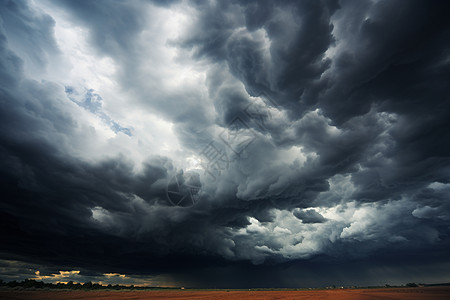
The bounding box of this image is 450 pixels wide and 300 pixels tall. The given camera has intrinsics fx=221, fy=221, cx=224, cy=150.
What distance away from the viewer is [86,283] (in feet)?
375

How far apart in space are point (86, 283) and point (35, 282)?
23.0 m

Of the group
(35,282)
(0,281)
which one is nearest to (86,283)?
(35,282)

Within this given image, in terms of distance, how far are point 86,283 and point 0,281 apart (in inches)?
1382

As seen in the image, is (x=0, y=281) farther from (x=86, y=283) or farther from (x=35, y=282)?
(x=86, y=283)

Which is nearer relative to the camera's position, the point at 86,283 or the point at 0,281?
the point at 0,281

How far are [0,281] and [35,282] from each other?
65.4ft

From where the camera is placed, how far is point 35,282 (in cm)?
9781

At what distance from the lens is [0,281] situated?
334 ft

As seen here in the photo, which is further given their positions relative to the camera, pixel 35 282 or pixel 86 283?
pixel 86 283
